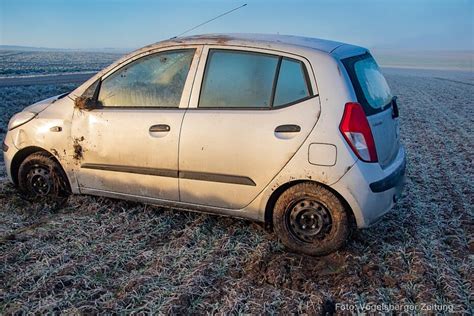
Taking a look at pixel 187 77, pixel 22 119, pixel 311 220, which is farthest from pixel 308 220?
pixel 22 119

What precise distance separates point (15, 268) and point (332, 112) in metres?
2.80

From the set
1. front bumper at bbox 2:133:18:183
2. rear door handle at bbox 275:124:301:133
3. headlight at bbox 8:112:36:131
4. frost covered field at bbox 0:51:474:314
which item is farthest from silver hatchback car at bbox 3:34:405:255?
front bumper at bbox 2:133:18:183

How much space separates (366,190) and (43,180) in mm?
3350

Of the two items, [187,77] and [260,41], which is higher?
[260,41]

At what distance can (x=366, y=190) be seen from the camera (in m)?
3.52

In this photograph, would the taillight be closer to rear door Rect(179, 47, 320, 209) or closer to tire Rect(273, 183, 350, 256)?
rear door Rect(179, 47, 320, 209)

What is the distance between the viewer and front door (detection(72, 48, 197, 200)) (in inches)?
158

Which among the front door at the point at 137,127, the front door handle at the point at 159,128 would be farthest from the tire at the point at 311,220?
the front door handle at the point at 159,128

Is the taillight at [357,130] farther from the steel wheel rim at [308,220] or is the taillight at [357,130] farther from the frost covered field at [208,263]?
the frost covered field at [208,263]

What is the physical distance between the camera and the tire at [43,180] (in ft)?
15.1

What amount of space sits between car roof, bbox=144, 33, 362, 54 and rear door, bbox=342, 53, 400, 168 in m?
0.28

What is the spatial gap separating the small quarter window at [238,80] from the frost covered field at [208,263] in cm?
126

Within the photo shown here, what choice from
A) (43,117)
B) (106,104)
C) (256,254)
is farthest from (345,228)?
(43,117)

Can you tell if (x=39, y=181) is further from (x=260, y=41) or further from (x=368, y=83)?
(x=368, y=83)
